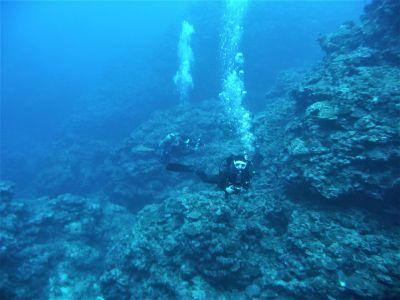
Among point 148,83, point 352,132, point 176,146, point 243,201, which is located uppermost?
point 148,83

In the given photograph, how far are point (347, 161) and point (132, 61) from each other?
30711 mm

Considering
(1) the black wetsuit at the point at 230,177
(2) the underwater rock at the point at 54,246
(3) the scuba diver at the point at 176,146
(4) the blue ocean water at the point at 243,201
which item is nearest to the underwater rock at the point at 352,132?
(4) the blue ocean water at the point at 243,201


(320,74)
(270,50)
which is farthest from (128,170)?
(270,50)

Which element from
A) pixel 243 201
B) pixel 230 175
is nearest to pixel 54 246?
pixel 243 201

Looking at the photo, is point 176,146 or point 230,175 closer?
point 230,175

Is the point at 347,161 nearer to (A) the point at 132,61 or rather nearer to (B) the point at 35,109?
(A) the point at 132,61

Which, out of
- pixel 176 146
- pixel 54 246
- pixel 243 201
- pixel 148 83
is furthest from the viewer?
pixel 148 83

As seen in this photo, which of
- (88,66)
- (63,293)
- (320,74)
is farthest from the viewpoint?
(88,66)

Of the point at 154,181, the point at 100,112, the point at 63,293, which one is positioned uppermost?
the point at 100,112

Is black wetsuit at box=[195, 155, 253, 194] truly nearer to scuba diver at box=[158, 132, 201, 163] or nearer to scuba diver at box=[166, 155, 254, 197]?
scuba diver at box=[166, 155, 254, 197]

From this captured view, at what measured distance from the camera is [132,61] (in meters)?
33.4

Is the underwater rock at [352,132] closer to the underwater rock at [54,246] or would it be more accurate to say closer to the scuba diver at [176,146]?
the scuba diver at [176,146]

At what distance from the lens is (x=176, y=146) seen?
12211mm

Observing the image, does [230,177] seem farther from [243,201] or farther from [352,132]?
[352,132]
